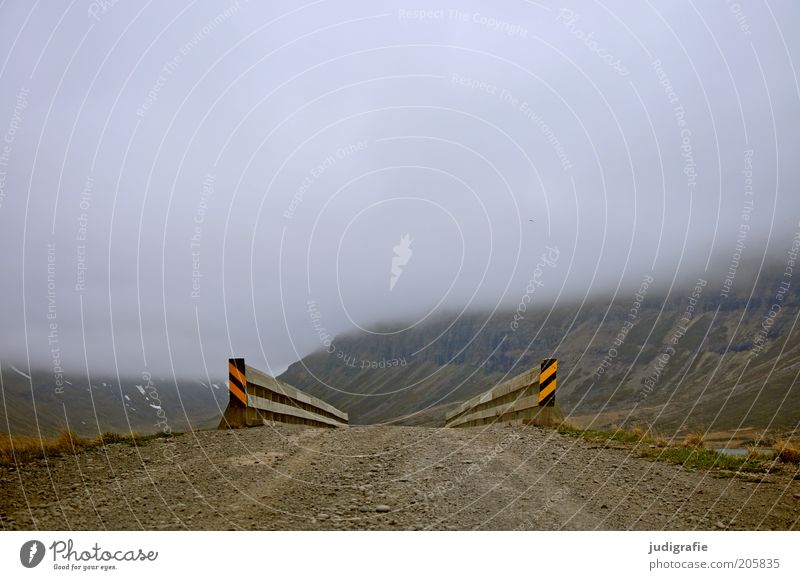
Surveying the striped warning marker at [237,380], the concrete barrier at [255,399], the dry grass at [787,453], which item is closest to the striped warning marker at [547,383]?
the dry grass at [787,453]

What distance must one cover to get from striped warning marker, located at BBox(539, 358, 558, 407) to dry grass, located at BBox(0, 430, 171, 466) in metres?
7.69

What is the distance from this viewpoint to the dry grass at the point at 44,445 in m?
6.50

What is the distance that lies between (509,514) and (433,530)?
2.94ft

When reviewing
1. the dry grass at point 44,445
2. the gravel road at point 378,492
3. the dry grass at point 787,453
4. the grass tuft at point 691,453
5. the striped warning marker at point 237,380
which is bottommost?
the grass tuft at point 691,453

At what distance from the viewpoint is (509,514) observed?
16.8ft

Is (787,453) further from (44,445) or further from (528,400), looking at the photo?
(44,445)

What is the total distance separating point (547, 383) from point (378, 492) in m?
6.29

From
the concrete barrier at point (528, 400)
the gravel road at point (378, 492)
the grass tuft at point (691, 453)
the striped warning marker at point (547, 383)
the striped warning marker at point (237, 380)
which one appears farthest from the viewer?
the concrete barrier at point (528, 400)

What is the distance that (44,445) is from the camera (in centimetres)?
697

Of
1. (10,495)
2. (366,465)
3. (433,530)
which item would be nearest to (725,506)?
(433,530)

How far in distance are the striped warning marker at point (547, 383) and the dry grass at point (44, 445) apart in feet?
25.2

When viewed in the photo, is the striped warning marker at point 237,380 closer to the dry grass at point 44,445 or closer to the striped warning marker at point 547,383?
the dry grass at point 44,445

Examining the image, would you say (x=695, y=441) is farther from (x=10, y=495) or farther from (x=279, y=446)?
(x=10, y=495)

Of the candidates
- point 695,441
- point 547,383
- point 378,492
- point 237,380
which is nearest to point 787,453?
point 695,441
